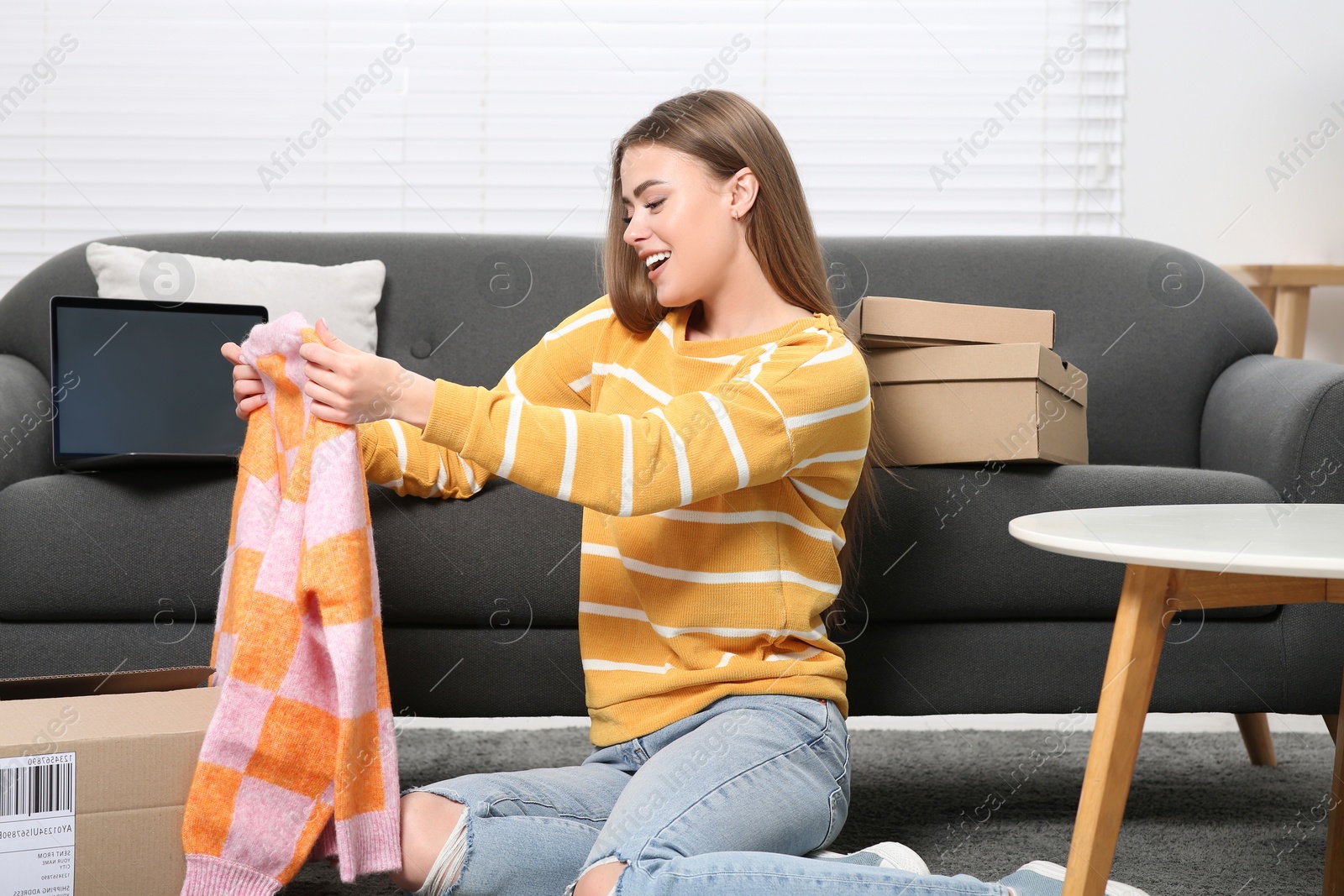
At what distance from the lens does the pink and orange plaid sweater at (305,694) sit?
32.9 inches

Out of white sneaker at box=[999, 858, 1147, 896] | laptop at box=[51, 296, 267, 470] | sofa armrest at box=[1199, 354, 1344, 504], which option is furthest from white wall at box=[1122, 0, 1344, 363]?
laptop at box=[51, 296, 267, 470]

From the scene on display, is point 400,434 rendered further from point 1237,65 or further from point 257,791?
point 1237,65

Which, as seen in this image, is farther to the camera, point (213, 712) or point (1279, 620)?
point (1279, 620)

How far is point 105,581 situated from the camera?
1.24 metres

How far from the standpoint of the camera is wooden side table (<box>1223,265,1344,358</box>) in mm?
2238

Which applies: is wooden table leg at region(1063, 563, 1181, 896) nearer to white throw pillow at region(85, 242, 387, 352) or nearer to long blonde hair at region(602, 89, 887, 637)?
long blonde hair at region(602, 89, 887, 637)

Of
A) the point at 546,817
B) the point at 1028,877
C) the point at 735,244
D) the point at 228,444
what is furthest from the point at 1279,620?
the point at 228,444

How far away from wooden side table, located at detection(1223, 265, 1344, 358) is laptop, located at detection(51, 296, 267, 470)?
2.00 m

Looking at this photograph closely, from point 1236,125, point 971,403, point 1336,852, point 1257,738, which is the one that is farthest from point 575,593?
point 1236,125

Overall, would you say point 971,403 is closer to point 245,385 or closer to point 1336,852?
point 1336,852

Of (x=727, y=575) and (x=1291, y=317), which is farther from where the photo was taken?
(x=1291, y=317)

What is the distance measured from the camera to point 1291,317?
2277 millimetres

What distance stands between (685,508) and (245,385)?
42 cm

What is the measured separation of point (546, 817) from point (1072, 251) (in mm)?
1450
